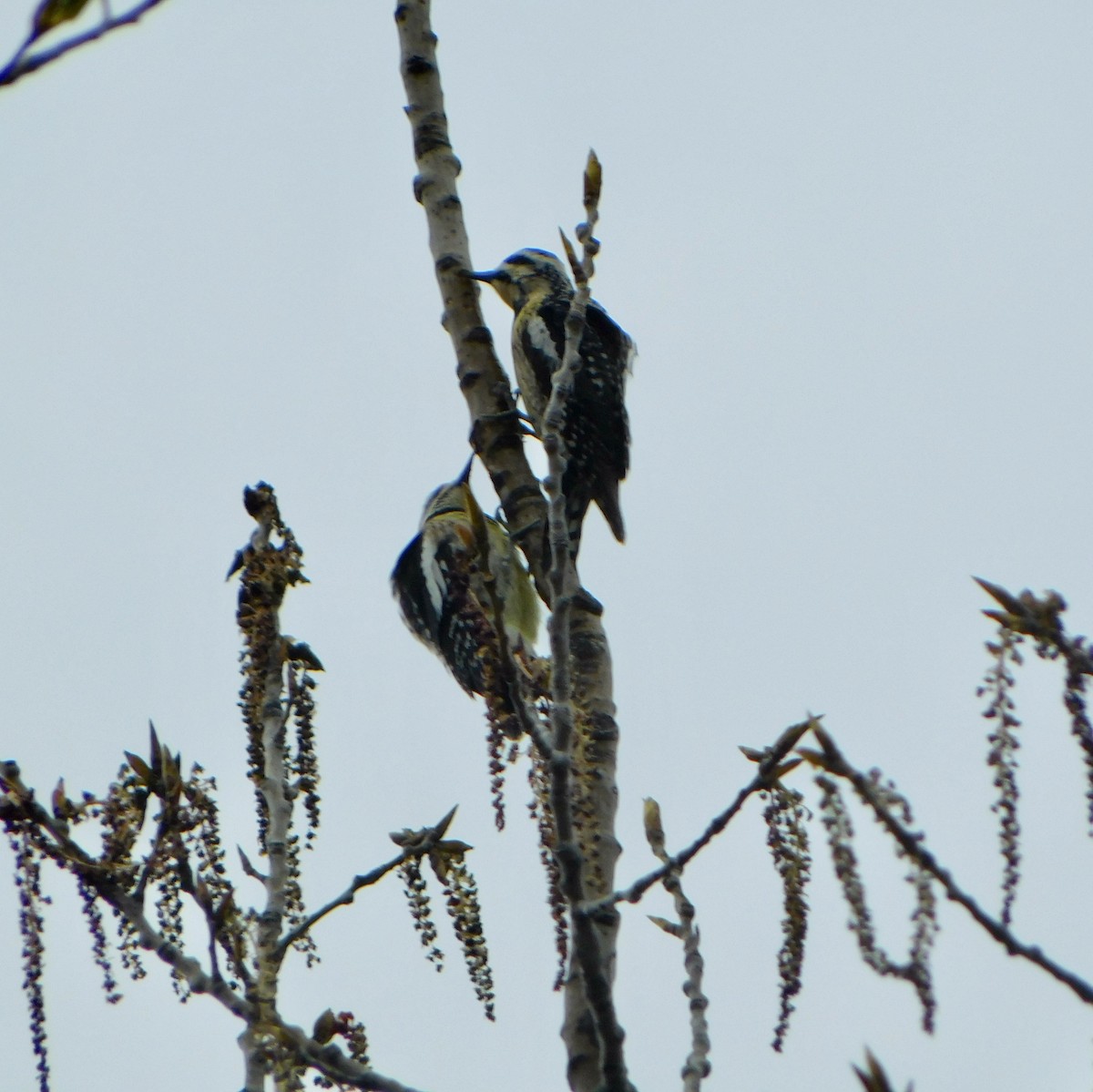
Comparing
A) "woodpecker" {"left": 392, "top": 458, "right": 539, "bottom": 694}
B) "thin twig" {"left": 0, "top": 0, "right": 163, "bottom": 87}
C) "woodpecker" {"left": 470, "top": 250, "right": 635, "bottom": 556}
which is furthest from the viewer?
"woodpecker" {"left": 392, "top": 458, "right": 539, "bottom": 694}

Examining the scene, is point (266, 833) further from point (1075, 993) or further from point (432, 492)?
point (432, 492)

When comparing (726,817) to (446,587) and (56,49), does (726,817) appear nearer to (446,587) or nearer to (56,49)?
(56,49)

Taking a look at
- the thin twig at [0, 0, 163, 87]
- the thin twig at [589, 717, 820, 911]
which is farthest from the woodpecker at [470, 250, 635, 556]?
the thin twig at [0, 0, 163, 87]

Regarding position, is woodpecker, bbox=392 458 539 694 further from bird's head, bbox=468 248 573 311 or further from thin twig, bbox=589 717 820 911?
thin twig, bbox=589 717 820 911

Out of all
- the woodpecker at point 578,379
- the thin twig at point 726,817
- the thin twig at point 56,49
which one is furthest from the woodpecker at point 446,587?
the thin twig at point 56,49

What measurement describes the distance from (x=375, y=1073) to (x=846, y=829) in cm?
79

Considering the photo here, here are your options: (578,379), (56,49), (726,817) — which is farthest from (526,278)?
(56,49)

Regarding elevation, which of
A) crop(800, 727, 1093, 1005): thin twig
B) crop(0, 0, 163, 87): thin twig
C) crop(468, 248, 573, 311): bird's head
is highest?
crop(468, 248, 573, 311): bird's head

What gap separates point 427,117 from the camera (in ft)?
14.2

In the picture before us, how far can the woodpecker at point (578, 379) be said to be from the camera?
Result: 21.4 feet

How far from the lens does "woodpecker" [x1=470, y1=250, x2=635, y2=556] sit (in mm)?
6520

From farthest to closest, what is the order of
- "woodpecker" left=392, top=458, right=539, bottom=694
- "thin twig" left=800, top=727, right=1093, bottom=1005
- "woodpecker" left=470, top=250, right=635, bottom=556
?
"woodpecker" left=392, top=458, right=539, bottom=694 → "woodpecker" left=470, top=250, right=635, bottom=556 → "thin twig" left=800, top=727, right=1093, bottom=1005

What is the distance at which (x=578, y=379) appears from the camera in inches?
265

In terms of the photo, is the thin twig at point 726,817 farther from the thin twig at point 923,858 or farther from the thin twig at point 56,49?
the thin twig at point 56,49
